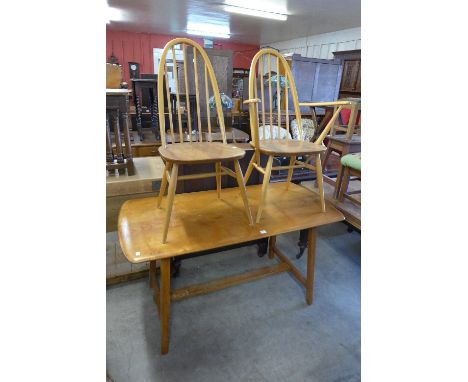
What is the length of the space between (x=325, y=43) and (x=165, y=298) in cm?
742

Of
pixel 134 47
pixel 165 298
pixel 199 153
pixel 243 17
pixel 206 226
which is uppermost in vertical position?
pixel 134 47

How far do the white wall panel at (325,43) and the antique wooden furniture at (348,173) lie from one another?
15.6ft

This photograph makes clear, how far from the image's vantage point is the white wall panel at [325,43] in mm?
5980

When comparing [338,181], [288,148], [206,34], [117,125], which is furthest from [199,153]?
[206,34]

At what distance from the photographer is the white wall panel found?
598 centimetres

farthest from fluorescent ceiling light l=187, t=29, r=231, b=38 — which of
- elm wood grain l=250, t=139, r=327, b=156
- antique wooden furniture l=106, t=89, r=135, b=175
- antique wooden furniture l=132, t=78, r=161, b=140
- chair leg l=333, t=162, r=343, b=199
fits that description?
elm wood grain l=250, t=139, r=327, b=156

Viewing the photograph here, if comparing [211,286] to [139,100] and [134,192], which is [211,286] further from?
[139,100]

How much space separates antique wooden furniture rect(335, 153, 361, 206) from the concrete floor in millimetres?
629

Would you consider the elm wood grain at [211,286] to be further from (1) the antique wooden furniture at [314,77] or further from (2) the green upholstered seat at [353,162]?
(1) the antique wooden furniture at [314,77]

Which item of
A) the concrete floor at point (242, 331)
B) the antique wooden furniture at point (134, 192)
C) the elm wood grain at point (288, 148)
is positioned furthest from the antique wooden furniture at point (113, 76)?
the concrete floor at point (242, 331)

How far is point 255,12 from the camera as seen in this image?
521 cm
